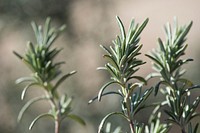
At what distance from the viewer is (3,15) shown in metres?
2.13

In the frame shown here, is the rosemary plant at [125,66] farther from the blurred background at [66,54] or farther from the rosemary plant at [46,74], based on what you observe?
the blurred background at [66,54]

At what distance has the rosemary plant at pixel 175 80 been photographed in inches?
22.3

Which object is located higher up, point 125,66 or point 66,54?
point 66,54

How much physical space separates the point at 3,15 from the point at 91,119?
59 centimetres

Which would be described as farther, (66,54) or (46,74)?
(66,54)

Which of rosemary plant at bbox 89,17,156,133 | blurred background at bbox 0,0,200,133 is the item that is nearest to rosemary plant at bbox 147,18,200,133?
rosemary plant at bbox 89,17,156,133

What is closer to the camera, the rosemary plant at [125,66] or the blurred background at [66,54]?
the rosemary plant at [125,66]

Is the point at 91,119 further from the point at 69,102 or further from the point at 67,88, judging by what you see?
the point at 69,102

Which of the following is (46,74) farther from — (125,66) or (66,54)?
(66,54)

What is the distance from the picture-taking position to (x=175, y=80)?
590mm

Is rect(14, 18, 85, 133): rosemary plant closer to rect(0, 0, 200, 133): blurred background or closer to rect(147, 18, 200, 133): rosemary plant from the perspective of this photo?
rect(147, 18, 200, 133): rosemary plant

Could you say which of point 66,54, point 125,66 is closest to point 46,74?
point 125,66

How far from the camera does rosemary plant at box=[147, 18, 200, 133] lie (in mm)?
565

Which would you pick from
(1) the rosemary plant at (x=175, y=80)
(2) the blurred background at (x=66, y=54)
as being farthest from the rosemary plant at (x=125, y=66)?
(2) the blurred background at (x=66, y=54)
